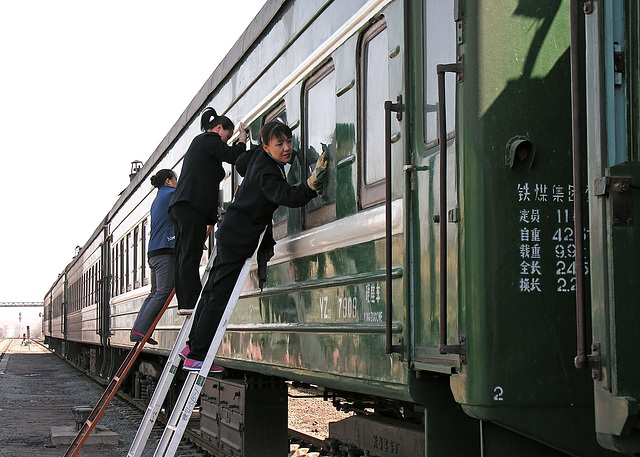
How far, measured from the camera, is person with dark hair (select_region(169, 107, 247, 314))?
6039mm

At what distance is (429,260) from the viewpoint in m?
3.65

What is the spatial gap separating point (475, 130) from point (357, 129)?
129 centimetres

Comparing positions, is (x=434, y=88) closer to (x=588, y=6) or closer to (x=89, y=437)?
(x=588, y=6)

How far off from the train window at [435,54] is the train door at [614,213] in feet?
2.53

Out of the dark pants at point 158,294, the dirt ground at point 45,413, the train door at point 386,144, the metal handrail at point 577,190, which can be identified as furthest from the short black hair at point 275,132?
the dirt ground at point 45,413

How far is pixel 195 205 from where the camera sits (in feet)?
19.9

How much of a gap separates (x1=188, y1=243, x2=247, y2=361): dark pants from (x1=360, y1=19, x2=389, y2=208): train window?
1.19 metres

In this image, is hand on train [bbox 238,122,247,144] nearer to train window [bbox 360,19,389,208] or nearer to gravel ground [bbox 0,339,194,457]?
train window [bbox 360,19,389,208]

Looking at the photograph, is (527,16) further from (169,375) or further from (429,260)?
(169,375)

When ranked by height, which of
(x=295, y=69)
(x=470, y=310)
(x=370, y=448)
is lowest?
(x=370, y=448)

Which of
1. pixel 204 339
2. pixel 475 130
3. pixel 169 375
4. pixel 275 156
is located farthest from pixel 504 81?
pixel 169 375

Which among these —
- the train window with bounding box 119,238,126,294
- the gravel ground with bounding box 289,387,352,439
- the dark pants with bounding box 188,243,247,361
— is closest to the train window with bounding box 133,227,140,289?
the train window with bounding box 119,238,126,294

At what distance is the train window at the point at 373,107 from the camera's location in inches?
169

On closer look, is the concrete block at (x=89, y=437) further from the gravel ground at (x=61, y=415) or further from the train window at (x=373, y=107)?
the train window at (x=373, y=107)
